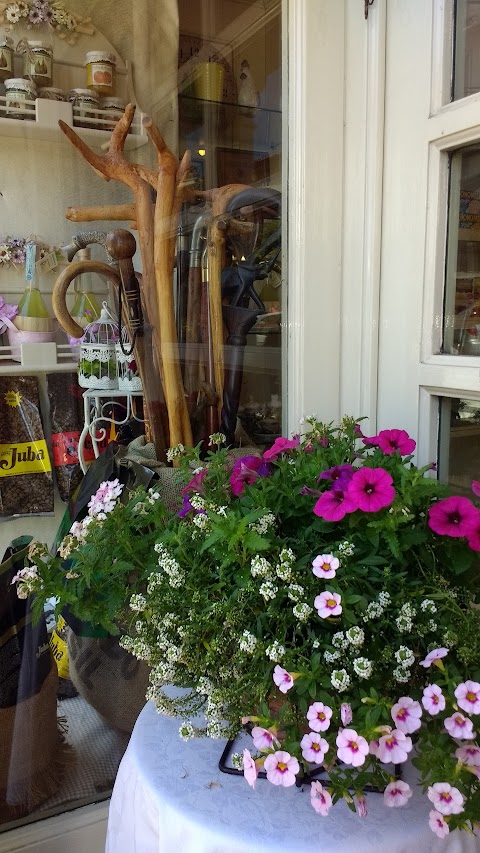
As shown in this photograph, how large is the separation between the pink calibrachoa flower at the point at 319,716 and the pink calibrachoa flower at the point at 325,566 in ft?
0.36

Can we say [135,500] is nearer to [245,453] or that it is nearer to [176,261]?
[245,453]

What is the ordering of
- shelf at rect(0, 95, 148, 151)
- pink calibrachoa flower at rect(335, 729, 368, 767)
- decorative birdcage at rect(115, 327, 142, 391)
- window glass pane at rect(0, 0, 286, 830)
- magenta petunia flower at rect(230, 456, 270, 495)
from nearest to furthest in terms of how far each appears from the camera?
pink calibrachoa flower at rect(335, 729, 368, 767) < magenta petunia flower at rect(230, 456, 270, 495) < window glass pane at rect(0, 0, 286, 830) < decorative birdcage at rect(115, 327, 142, 391) < shelf at rect(0, 95, 148, 151)

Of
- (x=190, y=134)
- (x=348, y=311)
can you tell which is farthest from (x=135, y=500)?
(x=190, y=134)

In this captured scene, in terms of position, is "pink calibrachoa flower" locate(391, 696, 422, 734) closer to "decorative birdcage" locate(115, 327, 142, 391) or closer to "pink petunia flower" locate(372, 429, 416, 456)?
"pink petunia flower" locate(372, 429, 416, 456)

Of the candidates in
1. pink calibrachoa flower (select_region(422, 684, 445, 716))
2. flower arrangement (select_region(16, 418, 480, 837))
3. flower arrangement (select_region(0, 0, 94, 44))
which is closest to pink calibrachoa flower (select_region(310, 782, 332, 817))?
flower arrangement (select_region(16, 418, 480, 837))

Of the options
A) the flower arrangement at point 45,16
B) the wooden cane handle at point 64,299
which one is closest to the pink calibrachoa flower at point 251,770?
the wooden cane handle at point 64,299

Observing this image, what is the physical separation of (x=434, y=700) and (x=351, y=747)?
0.08 m

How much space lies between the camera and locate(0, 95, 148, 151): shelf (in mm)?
1444

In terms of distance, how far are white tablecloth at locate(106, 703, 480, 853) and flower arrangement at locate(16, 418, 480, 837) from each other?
38 mm

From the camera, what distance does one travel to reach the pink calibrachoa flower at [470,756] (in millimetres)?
515

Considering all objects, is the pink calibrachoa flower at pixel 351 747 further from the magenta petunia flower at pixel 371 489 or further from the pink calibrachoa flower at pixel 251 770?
the magenta petunia flower at pixel 371 489

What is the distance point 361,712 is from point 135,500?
1.23ft

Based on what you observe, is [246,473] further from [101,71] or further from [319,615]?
[101,71]

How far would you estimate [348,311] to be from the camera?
1072mm
